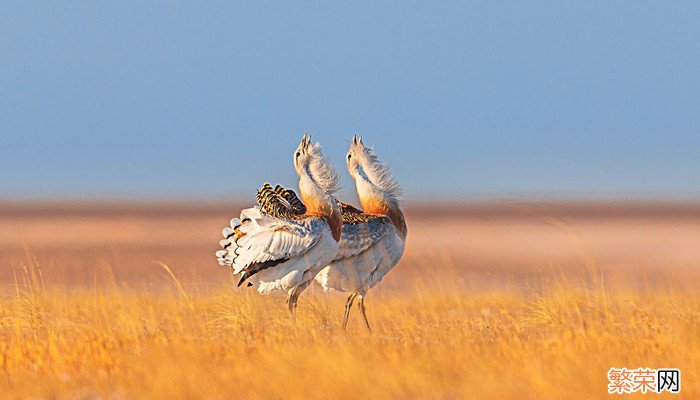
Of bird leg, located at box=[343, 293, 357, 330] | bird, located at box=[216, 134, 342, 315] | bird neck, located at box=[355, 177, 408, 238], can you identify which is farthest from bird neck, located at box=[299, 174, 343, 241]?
bird leg, located at box=[343, 293, 357, 330]

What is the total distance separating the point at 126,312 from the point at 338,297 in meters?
3.80

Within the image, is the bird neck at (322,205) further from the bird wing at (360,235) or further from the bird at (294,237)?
the bird wing at (360,235)

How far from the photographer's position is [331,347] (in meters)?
9.87

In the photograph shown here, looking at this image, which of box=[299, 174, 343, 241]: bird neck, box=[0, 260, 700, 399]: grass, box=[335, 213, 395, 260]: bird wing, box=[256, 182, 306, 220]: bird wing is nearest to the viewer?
box=[0, 260, 700, 399]: grass

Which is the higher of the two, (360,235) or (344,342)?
(360,235)

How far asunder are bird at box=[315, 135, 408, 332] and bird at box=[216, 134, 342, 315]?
0.36m

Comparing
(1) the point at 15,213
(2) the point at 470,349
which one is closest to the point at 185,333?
(2) the point at 470,349

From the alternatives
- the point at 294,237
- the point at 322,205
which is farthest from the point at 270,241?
the point at 322,205

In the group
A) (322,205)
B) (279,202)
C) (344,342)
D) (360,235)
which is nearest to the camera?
(344,342)

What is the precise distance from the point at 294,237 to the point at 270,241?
9.5 inches

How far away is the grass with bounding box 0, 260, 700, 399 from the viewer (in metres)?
8.40

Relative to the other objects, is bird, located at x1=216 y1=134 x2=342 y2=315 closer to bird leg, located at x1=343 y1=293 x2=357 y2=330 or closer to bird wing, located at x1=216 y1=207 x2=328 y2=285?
bird wing, located at x1=216 y1=207 x2=328 y2=285

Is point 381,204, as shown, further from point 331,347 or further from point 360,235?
point 331,347

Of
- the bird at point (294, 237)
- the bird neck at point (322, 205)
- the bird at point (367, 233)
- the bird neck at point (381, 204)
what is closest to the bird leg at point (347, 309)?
the bird at point (367, 233)
